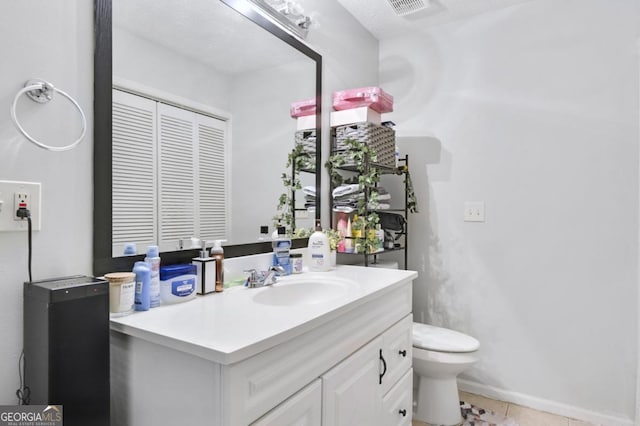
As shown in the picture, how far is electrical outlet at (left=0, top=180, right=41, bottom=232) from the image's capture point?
2.73 feet

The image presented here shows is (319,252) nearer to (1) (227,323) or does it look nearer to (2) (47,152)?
(1) (227,323)

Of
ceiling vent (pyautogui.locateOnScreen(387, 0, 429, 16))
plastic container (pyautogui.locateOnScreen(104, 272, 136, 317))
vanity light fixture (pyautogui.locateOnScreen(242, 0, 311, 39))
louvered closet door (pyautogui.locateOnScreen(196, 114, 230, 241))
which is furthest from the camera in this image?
ceiling vent (pyautogui.locateOnScreen(387, 0, 429, 16))

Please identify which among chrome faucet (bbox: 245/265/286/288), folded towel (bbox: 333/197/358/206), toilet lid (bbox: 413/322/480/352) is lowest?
toilet lid (bbox: 413/322/480/352)

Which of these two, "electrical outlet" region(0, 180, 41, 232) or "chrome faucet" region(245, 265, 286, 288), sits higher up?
"electrical outlet" region(0, 180, 41, 232)

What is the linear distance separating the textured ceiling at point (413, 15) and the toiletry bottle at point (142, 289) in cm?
182

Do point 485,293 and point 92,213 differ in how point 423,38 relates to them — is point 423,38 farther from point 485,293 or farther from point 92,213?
point 92,213

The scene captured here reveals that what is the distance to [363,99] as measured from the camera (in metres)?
1.97

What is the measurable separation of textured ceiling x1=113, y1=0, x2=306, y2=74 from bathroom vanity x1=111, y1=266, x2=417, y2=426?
2.76 feet

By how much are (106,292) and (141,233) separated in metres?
0.28

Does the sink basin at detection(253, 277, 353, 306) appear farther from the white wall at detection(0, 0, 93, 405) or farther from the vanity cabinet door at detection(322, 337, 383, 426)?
the white wall at detection(0, 0, 93, 405)

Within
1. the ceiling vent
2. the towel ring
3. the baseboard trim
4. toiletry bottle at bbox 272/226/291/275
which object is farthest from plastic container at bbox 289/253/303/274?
the ceiling vent

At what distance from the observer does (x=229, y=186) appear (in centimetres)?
144

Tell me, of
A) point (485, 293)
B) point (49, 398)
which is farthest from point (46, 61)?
point (485, 293)

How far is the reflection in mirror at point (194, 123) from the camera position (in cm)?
111
